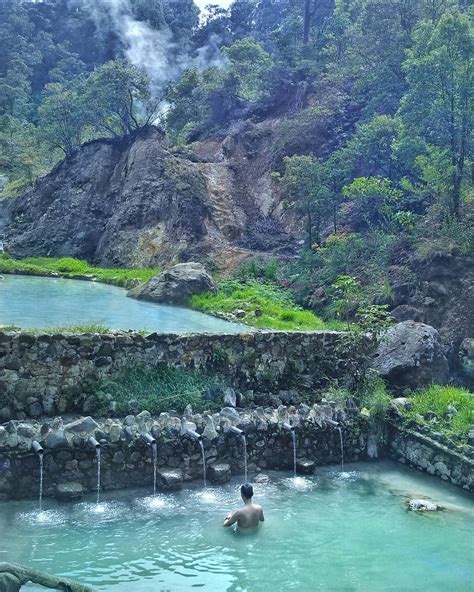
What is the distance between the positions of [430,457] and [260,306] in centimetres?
1034

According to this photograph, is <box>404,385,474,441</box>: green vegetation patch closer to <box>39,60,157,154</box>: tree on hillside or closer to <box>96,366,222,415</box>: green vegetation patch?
<box>96,366,222,415</box>: green vegetation patch

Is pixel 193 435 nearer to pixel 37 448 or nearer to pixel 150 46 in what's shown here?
pixel 37 448

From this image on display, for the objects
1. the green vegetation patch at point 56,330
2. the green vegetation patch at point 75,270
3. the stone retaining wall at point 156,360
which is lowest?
the stone retaining wall at point 156,360

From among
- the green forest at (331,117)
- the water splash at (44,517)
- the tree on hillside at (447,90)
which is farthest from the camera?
the green forest at (331,117)

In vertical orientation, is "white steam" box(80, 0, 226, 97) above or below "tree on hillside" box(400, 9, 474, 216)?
above

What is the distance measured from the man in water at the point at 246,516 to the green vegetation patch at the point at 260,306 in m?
8.53

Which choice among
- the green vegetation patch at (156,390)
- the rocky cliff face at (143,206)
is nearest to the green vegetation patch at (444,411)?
the green vegetation patch at (156,390)

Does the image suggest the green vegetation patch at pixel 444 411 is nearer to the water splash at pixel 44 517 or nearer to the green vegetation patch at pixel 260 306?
the green vegetation patch at pixel 260 306

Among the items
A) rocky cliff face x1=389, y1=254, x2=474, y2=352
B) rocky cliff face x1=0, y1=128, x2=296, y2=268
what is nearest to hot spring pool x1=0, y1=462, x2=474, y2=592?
rocky cliff face x1=389, y1=254, x2=474, y2=352

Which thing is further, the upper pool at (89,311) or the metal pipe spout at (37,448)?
the upper pool at (89,311)

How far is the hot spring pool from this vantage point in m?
6.57

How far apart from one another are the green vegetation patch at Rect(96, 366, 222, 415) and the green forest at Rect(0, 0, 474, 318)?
6.63 m

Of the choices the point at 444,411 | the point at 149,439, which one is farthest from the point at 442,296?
the point at 149,439

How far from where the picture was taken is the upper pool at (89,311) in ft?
46.4
